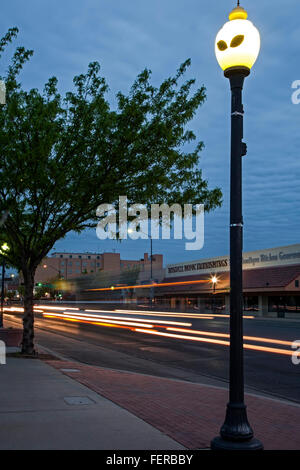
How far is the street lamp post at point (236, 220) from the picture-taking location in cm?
517

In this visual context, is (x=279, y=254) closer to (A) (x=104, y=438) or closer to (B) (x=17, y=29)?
(B) (x=17, y=29)

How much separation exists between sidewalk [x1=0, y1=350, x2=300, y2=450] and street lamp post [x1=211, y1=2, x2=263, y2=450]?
3.25 ft

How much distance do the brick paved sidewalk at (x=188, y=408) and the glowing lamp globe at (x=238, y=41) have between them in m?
4.63

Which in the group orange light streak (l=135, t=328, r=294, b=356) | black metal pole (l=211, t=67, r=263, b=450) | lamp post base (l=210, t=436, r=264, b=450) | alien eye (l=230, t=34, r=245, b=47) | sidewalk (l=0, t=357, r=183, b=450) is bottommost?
orange light streak (l=135, t=328, r=294, b=356)

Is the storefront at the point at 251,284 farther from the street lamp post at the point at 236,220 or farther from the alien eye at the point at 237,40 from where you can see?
the alien eye at the point at 237,40

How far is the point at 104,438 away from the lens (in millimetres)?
5961

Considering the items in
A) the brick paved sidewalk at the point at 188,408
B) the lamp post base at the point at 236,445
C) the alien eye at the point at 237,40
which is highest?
the alien eye at the point at 237,40

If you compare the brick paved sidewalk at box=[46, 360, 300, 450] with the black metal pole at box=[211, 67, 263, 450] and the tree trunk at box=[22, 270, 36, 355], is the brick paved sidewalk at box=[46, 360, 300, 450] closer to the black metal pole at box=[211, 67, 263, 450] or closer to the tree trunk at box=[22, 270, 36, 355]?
the black metal pole at box=[211, 67, 263, 450]

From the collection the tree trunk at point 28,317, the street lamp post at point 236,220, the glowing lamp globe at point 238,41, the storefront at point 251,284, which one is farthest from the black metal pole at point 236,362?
the storefront at point 251,284

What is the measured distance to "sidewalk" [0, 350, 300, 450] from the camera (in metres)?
5.96

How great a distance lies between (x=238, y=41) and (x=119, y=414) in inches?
216

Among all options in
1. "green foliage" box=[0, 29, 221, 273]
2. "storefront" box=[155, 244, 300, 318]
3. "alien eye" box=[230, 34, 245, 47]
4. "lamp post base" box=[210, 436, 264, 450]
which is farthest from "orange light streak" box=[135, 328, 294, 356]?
"storefront" box=[155, 244, 300, 318]
